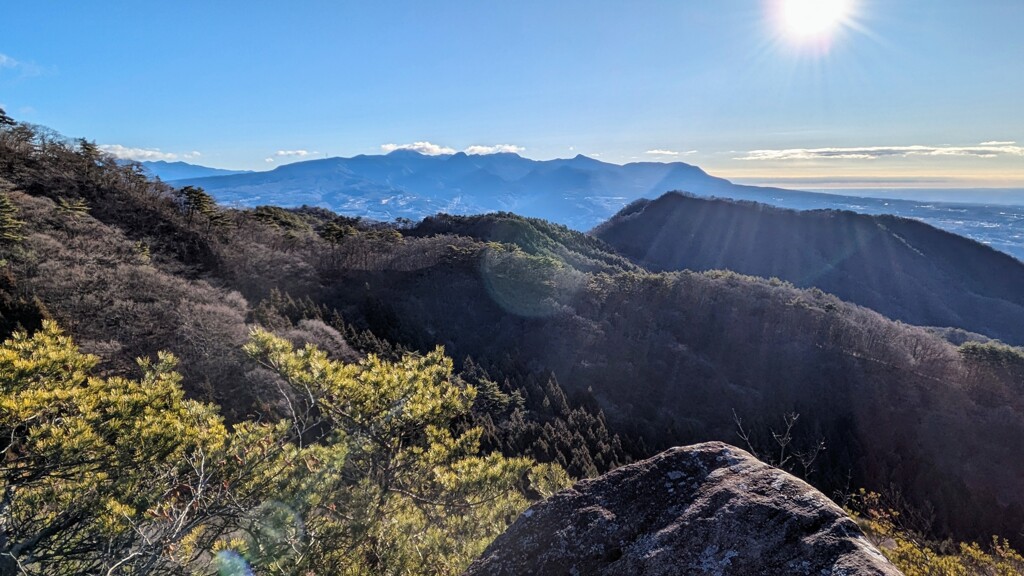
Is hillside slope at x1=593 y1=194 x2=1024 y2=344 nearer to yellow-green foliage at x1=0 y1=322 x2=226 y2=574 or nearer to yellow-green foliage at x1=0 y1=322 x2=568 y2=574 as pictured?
yellow-green foliage at x1=0 y1=322 x2=568 y2=574

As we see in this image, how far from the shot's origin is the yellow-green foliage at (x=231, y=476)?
4082mm

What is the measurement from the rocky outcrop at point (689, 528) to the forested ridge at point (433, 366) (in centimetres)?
181

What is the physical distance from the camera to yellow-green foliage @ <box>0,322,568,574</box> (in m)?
4.08

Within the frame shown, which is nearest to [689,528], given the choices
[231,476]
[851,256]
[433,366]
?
[433,366]

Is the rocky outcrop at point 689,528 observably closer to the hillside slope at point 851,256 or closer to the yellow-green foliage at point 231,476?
the yellow-green foliage at point 231,476

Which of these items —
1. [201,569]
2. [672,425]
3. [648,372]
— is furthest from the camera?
[648,372]

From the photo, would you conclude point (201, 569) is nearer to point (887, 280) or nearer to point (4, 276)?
point (4, 276)

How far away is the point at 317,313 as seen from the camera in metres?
31.0

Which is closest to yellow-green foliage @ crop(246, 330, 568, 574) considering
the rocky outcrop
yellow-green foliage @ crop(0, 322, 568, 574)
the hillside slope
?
yellow-green foliage @ crop(0, 322, 568, 574)

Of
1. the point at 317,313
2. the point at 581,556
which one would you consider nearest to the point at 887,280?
the point at 317,313

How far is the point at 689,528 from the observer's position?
10.6 feet

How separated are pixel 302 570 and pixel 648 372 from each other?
39.2 metres

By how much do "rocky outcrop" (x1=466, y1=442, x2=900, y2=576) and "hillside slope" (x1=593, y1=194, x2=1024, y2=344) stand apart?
10802cm

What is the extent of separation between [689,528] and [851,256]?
128 meters
